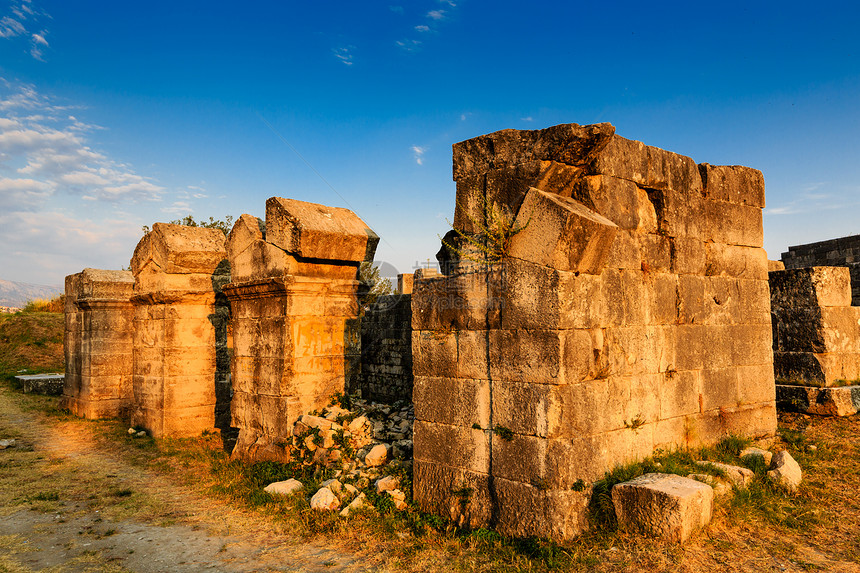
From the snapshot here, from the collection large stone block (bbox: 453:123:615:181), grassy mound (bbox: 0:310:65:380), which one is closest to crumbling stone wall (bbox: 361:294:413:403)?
large stone block (bbox: 453:123:615:181)

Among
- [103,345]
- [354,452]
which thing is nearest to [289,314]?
[354,452]

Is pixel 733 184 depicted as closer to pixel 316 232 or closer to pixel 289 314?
pixel 316 232

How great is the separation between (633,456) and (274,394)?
4.02 metres

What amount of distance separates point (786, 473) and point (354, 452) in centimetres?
400

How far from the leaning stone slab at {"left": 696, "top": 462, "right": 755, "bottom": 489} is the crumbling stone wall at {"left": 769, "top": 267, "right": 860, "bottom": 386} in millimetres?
3520

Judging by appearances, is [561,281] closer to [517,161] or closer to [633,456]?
[517,161]

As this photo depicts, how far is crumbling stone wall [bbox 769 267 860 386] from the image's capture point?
7320mm

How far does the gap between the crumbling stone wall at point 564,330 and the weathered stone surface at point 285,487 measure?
4.42 feet

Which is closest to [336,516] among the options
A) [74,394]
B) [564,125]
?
[564,125]

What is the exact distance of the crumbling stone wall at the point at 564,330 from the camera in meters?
4.07

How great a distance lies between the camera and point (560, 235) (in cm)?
405

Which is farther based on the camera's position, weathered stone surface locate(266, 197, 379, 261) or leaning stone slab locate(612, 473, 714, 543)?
weathered stone surface locate(266, 197, 379, 261)

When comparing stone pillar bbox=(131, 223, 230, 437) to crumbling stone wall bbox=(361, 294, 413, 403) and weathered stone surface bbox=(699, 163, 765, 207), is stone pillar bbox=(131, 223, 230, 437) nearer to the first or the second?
crumbling stone wall bbox=(361, 294, 413, 403)

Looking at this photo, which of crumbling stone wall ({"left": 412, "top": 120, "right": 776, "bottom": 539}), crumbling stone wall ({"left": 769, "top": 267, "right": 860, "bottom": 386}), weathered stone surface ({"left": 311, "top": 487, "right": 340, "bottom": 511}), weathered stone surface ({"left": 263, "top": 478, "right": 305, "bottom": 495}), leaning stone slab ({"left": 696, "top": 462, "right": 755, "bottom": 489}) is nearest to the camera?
crumbling stone wall ({"left": 412, "top": 120, "right": 776, "bottom": 539})
